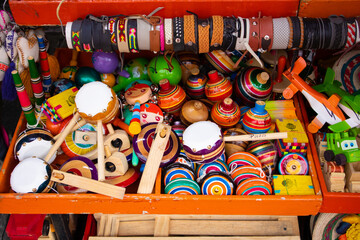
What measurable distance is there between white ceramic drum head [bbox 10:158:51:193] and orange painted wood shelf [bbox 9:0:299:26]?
2.66 ft

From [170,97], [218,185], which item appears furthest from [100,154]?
[218,185]

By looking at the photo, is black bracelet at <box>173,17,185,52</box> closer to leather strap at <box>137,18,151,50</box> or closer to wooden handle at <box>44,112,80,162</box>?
leather strap at <box>137,18,151,50</box>

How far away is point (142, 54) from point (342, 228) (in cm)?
169

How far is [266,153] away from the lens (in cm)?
192

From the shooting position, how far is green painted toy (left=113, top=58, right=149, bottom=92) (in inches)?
87.6

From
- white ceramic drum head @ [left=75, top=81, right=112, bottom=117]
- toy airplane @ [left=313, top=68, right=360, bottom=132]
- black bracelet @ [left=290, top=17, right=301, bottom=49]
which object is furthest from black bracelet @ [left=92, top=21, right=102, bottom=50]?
toy airplane @ [left=313, top=68, right=360, bottom=132]

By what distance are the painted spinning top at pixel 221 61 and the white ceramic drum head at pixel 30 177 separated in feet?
3.72

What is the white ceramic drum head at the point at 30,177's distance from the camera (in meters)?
1.73

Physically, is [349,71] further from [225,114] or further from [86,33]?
[86,33]

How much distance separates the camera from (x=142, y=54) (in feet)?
8.11

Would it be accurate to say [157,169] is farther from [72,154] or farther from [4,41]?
[4,41]

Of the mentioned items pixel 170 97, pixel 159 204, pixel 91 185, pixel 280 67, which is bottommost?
pixel 159 204

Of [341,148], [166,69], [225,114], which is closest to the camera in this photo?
[341,148]

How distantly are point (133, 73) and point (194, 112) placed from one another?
0.53 metres
